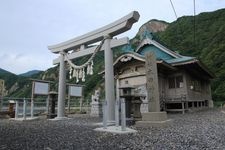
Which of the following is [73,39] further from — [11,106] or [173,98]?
[173,98]

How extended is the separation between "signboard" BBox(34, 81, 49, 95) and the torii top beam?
7.41ft

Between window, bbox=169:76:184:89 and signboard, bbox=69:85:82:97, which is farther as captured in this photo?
signboard, bbox=69:85:82:97

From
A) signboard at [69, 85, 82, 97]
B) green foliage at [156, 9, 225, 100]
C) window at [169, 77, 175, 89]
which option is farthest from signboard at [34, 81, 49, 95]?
green foliage at [156, 9, 225, 100]

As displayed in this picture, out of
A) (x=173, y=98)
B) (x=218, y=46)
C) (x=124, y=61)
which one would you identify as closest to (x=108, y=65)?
(x=124, y=61)

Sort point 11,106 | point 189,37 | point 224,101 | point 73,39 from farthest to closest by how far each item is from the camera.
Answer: point 189,37
point 224,101
point 11,106
point 73,39

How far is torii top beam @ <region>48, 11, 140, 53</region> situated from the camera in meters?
7.71

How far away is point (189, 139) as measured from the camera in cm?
462

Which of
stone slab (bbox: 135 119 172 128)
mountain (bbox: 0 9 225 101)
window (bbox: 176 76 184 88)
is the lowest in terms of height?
stone slab (bbox: 135 119 172 128)

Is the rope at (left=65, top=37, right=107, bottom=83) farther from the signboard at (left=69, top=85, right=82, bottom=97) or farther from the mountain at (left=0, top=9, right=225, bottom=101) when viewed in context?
the mountain at (left=0, top=9, right=225, bottom=101)

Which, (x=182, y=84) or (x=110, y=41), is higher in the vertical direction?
(x=110, y=41)

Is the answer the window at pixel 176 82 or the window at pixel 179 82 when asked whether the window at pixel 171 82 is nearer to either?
the window at pixel 176 82

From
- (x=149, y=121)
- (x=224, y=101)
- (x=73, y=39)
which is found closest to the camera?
(x=149, y=121)

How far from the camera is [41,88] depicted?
40.6 feet

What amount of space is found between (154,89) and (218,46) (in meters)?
31.0
